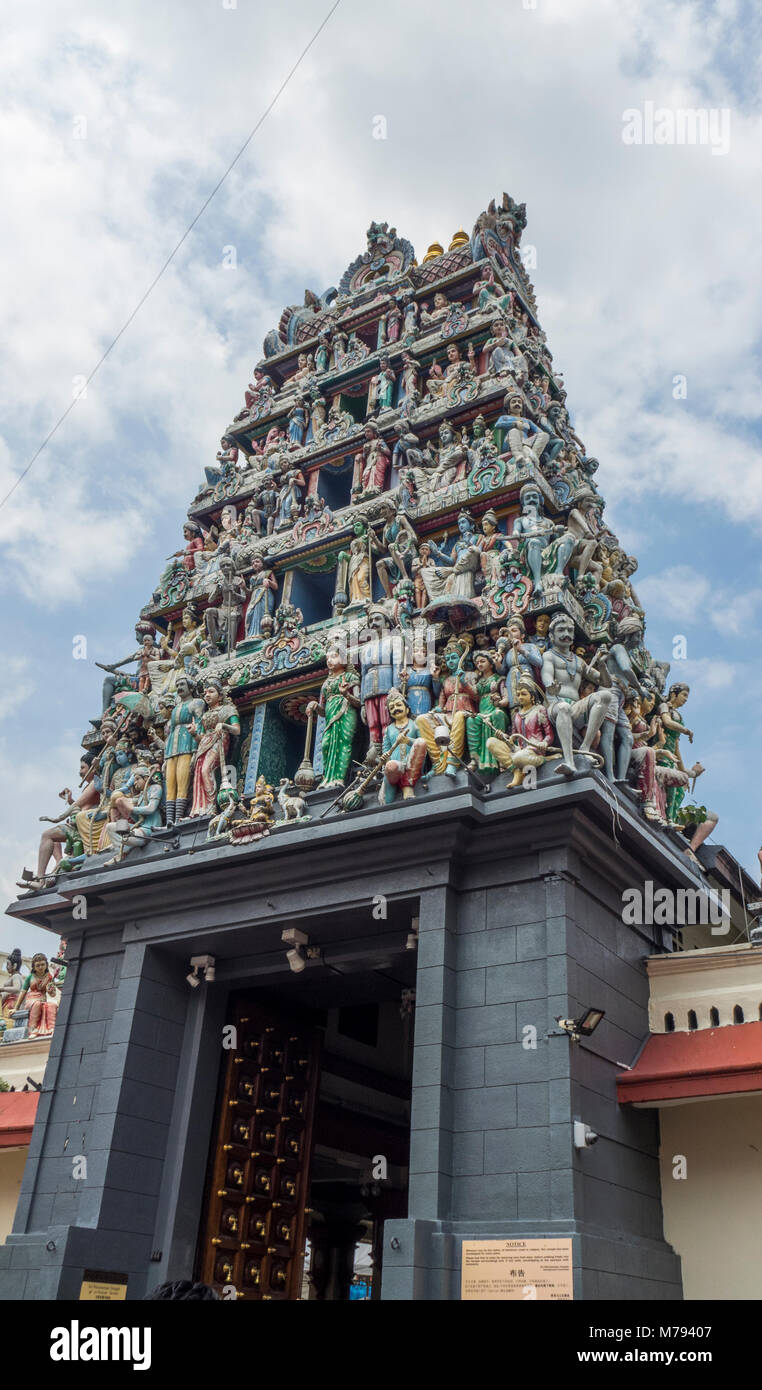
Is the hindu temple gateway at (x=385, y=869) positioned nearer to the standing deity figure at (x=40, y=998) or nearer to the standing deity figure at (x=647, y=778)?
the standing deity figure at (x=647, y=778)

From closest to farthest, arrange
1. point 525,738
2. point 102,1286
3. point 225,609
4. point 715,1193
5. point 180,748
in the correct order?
point 715,1193
point 525,738
point 102,1286
point 180,748
point 225,609

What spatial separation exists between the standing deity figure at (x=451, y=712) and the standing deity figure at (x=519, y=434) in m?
3.50

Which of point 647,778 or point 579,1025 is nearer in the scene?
point 579,1025

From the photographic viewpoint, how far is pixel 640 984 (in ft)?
43.2

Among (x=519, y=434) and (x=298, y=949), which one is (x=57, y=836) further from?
(x=519, y=434)

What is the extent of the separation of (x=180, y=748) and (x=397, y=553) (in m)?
4.46

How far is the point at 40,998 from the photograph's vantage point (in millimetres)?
18719

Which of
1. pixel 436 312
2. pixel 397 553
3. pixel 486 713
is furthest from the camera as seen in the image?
pixel 436 312

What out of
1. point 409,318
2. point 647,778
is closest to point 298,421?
point 409,318

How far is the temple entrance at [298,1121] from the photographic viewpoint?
1459cm
